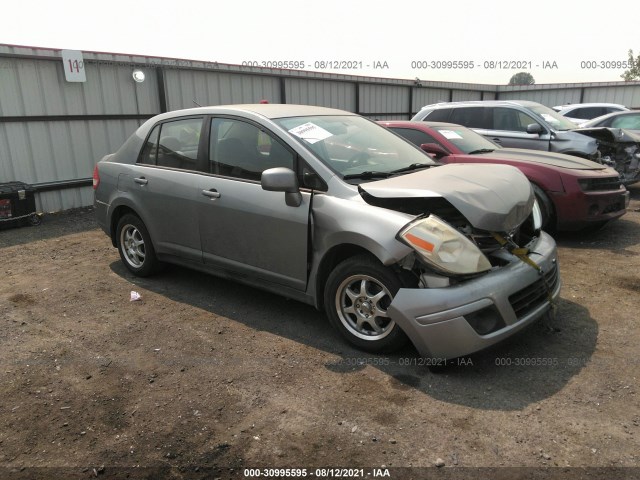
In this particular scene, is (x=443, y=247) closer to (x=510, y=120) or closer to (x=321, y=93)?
(x=510, y=120)

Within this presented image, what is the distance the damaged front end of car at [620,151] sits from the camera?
8555mm

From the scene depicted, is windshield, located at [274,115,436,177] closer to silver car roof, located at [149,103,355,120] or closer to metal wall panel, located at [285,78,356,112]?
silver car roof, located at [149,103,355,120]

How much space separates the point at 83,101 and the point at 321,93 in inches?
266

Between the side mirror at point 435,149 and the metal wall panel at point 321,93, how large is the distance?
6935 millimetres

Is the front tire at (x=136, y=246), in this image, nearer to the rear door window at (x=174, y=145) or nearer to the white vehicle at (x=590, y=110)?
the rear door window at (x=174, y=145)

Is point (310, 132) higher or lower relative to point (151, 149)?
higher

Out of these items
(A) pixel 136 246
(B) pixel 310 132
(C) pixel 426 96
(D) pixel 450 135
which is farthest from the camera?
(C) pixel 426 96

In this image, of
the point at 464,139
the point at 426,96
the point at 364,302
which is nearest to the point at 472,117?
the point at 464,139

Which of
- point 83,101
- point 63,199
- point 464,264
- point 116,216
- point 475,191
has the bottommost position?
point 63,199

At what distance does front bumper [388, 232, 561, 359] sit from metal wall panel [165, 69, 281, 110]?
852 cm

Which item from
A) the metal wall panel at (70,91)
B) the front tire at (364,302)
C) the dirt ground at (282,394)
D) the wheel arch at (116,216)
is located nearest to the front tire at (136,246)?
the wheel arch at (116,216)

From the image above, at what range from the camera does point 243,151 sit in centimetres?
410

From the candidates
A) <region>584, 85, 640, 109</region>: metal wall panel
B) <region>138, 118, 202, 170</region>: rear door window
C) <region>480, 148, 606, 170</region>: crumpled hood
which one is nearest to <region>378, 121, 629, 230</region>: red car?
<region>480, 148, 606, 170</region>: crumpled hood

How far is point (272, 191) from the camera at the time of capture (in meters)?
3.70
